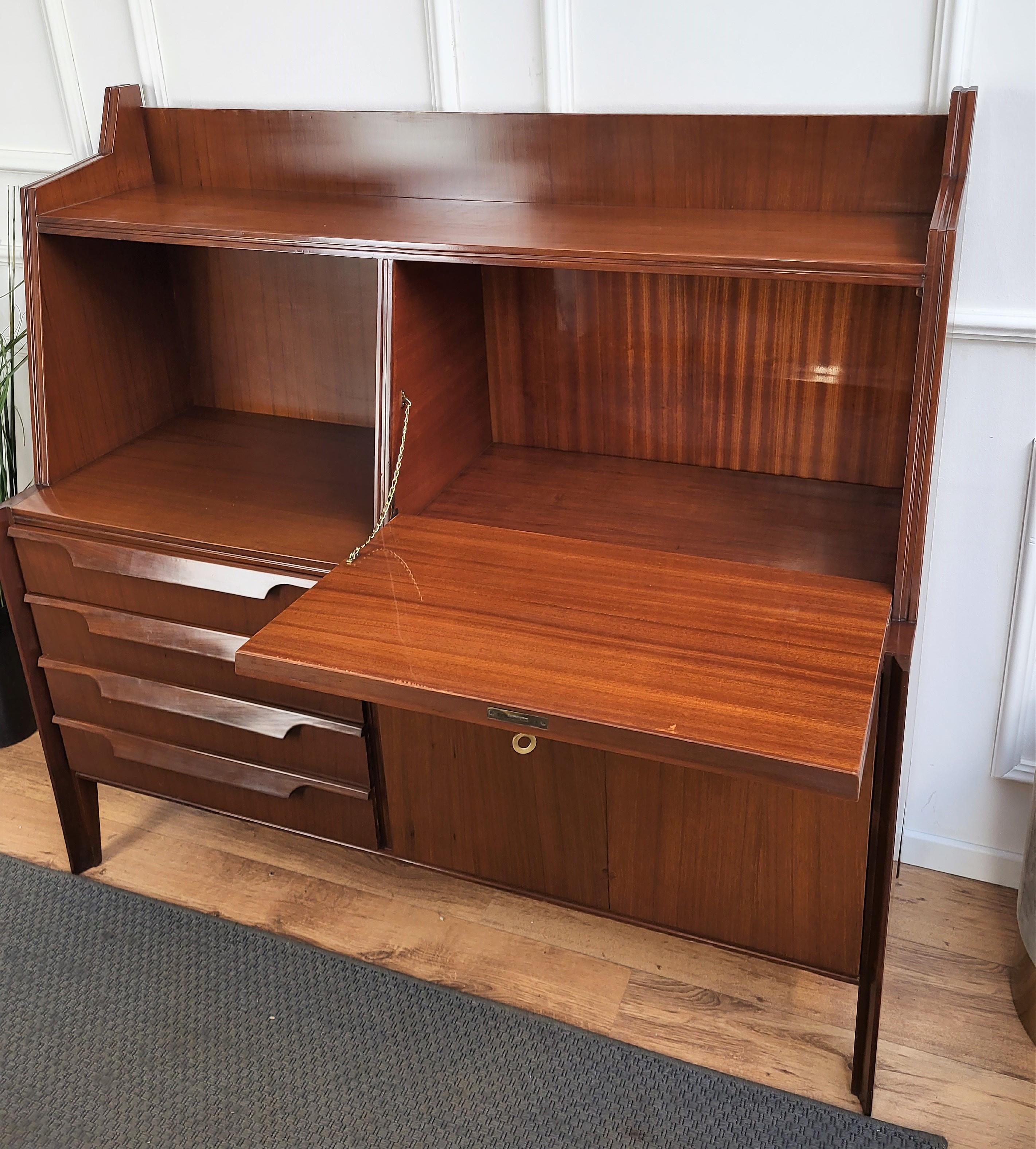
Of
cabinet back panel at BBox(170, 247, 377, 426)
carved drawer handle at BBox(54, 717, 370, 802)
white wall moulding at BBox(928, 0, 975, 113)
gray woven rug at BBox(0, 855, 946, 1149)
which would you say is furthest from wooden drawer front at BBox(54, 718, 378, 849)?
white wall moulding at BBox(928, 0, 975, 113)

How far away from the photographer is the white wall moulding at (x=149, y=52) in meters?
1.96

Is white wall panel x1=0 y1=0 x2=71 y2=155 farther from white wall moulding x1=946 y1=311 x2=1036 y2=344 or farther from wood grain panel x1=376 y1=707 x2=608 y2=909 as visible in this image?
white wall moulding x1=946 y1=311 x2=1036 y2=344

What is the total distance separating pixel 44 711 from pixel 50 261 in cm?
79

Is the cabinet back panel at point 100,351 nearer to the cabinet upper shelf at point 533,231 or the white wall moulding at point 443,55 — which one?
the cabinet upper shelf at point 533,231

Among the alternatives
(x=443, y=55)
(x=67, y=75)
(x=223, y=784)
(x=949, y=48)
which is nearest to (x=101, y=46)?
(x=67, y=75)

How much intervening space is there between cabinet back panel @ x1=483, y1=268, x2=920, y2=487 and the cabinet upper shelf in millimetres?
120

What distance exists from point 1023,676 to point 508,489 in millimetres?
906

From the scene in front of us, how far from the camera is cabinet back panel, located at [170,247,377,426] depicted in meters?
1.98

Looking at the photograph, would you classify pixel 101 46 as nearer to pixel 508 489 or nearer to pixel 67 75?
pixel 67 75

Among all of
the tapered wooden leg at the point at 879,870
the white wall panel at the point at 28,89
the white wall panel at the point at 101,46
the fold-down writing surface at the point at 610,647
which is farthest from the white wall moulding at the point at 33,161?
the tapered wooden leg at the point at 879,870

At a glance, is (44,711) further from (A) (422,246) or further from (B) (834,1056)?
(B) (834,1056)

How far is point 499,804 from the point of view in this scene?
5.66 feet

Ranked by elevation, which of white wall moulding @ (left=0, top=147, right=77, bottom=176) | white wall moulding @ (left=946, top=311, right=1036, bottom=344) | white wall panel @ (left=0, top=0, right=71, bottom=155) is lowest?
white wall moulding @ (left=946, top=311, right=1036, bottom=344)

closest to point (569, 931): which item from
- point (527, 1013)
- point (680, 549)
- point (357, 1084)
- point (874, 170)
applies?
point (527, 1013)
